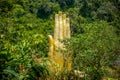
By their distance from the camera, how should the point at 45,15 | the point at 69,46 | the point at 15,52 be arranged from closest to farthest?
the point at 15,52 → the point at 69,46 → the point at 45,15

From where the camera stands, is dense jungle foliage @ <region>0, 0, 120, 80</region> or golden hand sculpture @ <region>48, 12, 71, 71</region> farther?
golden hand sculpture @ <region>48, 12, 71, 71</region>

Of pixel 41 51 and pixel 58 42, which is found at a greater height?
pixel 58 42

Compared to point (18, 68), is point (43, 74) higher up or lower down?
lower down

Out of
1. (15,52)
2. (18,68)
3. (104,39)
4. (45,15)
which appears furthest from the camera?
(45,15)

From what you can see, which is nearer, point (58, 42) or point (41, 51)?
point (41, 51)

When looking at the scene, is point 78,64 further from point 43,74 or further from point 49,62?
point 43,74

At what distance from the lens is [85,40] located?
10.4m

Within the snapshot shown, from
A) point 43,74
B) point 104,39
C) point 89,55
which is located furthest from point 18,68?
point 104,39

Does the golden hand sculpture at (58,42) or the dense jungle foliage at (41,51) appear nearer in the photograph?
the dense jungle foliage at (41,51)

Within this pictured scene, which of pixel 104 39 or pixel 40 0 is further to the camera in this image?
pixel 40 0

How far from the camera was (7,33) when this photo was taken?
1068cm

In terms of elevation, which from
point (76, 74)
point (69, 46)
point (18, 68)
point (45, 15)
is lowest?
point (45, 15)

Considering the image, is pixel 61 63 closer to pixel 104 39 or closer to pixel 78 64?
pixel 78 64

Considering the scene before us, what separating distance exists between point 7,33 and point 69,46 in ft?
7.79
